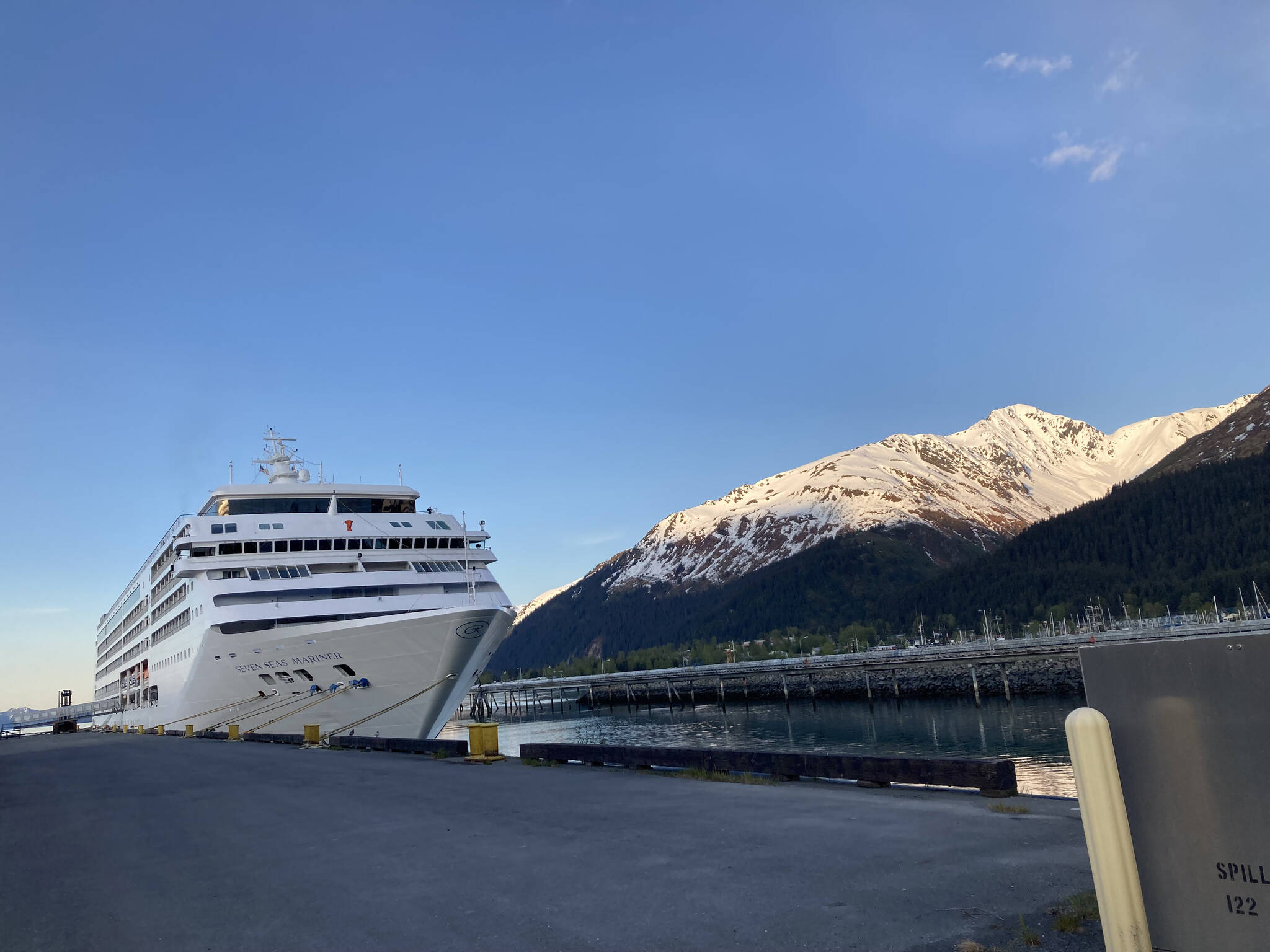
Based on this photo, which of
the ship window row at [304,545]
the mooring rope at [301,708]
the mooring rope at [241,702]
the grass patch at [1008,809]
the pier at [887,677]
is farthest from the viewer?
the pier at [887,677]

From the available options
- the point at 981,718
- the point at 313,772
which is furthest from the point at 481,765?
the point at 981,718

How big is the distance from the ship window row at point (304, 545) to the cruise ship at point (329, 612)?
0.06m

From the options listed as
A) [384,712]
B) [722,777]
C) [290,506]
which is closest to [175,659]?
[290,506]

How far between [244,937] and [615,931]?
3457mm

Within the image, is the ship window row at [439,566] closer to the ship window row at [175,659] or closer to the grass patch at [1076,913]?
the ship window row at [175,659]

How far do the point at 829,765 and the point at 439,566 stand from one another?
A: 28.2 metres

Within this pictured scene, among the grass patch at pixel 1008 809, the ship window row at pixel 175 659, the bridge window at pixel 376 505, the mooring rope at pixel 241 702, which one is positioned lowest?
the grass patch at pixel 1008 809

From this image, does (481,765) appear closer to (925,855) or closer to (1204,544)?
(925,855)

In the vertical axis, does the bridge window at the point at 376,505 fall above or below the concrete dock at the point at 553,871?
above

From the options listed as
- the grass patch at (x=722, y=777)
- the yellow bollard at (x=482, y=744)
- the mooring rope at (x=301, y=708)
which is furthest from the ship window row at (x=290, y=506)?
the grass patch at (x=722, y=777)

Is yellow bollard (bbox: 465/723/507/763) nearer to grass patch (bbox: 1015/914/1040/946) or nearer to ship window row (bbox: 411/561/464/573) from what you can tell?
ship window row (bbox: 411/561/464/573)

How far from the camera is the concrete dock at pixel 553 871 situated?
720 centimetres

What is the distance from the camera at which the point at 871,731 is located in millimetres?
71500

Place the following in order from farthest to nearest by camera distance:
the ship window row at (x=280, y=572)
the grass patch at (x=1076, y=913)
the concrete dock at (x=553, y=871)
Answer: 1. the ship window row at (x=280, y=572)
2. the concrete dock at (x=553, y=871)
3. the grass patch at (x=1076, y=913)
